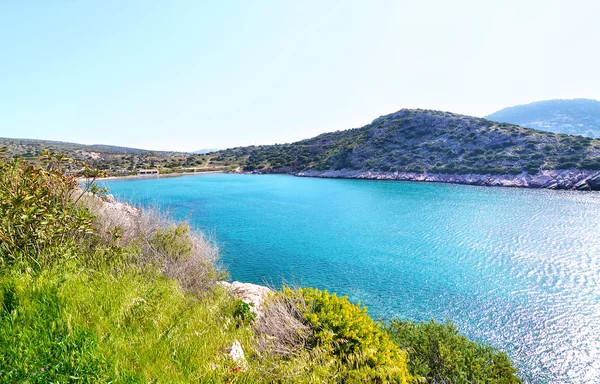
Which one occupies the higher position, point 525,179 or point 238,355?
point 525,179

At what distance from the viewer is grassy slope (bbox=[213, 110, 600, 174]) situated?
182 feet

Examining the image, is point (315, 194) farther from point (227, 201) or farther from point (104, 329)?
point (104, 329)

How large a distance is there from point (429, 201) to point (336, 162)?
158 ft

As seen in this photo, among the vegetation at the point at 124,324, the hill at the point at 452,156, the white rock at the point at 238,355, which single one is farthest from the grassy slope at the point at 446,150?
the white rock at the point at 238,355

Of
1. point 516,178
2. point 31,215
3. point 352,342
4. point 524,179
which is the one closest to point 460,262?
point 352,342

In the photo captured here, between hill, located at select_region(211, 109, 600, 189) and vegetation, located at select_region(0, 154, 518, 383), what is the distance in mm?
61224

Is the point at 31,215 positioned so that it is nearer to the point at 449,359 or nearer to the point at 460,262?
the point at 449,359

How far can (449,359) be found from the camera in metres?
6.92

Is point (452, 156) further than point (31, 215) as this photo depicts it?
Yes

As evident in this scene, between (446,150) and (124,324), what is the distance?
80986 millimetres

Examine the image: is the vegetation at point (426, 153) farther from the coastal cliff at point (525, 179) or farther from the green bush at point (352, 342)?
the green bush at point (352, 342)

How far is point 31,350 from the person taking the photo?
286cm

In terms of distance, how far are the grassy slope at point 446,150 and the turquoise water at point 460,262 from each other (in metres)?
21.0

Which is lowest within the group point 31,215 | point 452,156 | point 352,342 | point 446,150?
point 352,342
